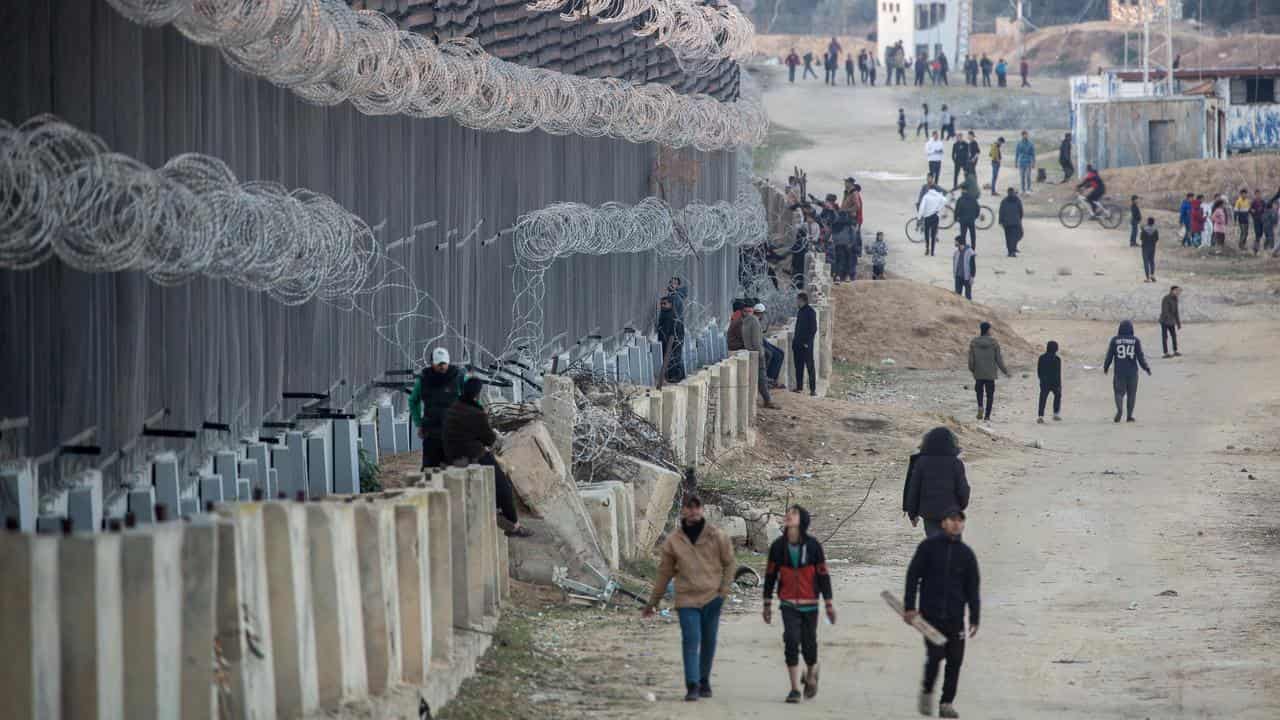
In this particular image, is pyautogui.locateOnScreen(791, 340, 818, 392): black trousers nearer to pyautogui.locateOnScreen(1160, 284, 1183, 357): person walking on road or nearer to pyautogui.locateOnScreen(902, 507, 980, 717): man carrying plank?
pyautogui.locateOnScreen(1160, 284, 1183, 357): person walking on road

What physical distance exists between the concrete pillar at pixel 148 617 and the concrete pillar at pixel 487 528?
401cm

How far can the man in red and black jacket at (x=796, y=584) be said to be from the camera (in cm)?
987

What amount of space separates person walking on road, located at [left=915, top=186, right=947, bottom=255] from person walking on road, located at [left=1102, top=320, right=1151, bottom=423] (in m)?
13.7

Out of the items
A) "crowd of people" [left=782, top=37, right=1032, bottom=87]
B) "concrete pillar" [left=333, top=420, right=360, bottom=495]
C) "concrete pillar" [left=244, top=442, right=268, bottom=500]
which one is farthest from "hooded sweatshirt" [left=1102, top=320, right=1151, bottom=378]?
"crowd of people" [left=782, top=37, right=1032, bottom=87]

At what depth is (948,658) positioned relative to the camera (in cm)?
971

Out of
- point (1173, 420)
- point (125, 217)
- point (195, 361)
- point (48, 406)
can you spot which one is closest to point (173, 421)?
point (195, 361)

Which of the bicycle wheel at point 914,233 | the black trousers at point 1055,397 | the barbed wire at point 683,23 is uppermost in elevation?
the barbed wire at point 683,23

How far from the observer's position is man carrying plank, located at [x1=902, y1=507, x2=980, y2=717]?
9.55m

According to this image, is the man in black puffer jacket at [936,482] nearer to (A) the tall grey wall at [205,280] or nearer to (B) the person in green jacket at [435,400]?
(B) the person in green jacket at [435,400]

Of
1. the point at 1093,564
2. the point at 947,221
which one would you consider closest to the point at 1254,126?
the point at 947,221

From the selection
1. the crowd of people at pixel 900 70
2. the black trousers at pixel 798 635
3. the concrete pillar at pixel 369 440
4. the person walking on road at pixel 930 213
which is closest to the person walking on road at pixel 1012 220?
the person walking on road at pixel 930 213

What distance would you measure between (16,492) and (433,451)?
12.6ft

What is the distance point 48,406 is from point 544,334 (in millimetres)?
10586

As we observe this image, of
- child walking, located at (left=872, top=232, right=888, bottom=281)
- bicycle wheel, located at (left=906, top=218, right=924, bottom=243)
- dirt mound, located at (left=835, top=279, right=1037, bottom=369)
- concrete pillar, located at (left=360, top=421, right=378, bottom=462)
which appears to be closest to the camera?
concrete pillar, located at (left=360, top=421, right=378, bottom=462)
